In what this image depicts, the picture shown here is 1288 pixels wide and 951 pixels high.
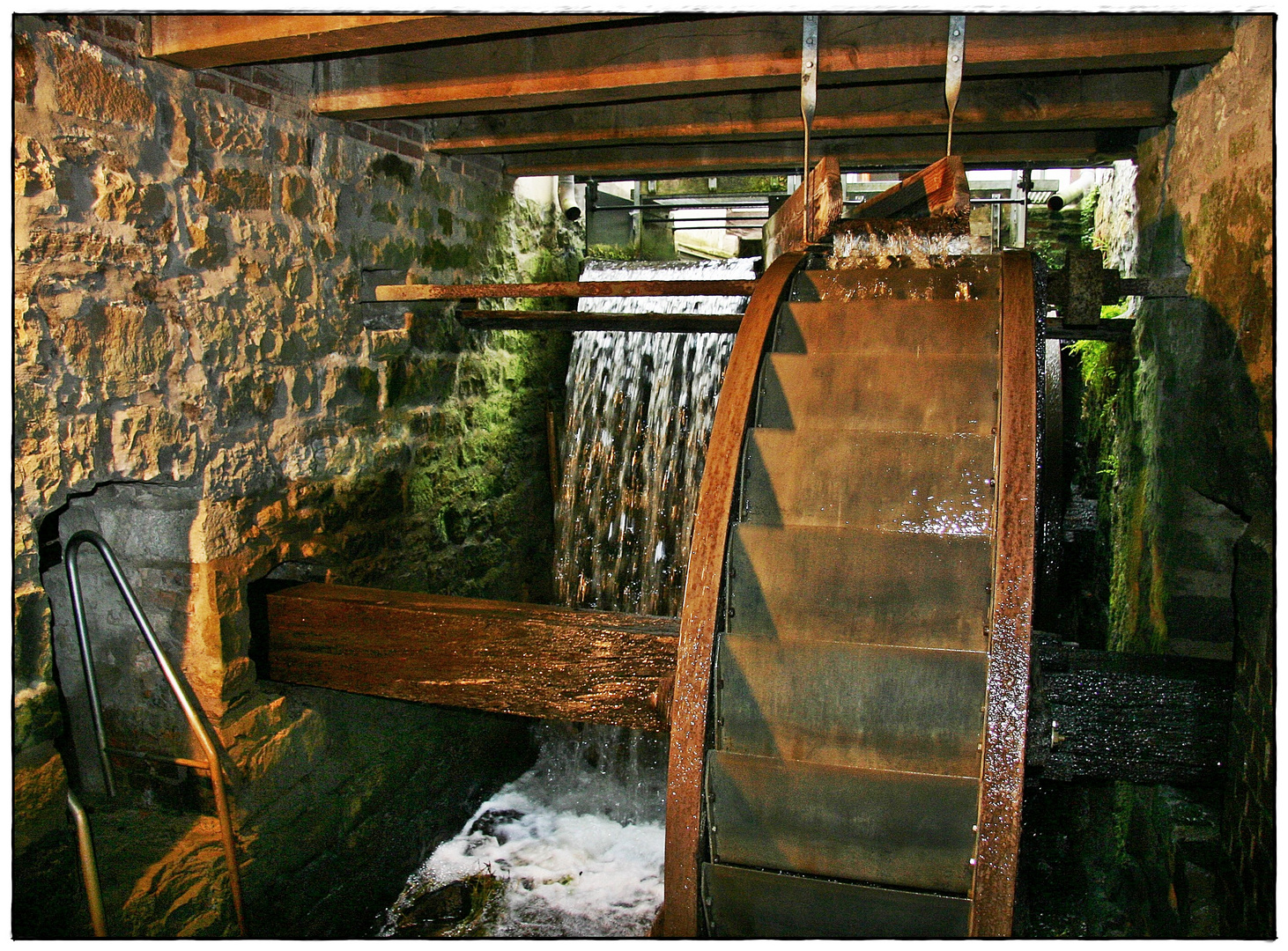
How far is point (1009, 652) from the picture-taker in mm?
1712

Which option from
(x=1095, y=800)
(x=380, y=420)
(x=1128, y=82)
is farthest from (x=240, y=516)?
(x=1095, y=800)

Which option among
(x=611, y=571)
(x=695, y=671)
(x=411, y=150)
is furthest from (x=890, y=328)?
(x=611, y=571)

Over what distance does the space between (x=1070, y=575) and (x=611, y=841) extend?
2.93 meters

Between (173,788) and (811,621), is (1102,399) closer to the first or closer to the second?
(811,621)

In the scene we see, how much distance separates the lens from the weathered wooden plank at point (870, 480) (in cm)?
193

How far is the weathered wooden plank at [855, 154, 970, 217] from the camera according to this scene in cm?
218

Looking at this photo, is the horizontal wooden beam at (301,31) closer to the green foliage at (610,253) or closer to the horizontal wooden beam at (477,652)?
the horizontal wooden beam at (477,652)

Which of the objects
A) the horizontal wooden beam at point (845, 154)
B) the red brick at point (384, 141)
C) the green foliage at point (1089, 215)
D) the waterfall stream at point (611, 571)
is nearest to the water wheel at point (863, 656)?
the horizontal wooden beam at point (845, 154)

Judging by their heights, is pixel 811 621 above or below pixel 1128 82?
below

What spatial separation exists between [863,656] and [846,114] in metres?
2.21

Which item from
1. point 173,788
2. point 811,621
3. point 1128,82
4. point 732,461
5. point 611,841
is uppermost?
point 1128,82

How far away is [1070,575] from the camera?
4.54 meters

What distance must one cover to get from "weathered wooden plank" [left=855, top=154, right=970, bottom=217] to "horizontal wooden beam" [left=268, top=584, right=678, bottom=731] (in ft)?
4.54

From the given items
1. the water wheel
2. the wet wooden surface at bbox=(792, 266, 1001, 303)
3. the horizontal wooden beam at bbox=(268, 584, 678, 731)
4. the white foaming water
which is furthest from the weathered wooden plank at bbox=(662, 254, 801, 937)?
the white foaming water
